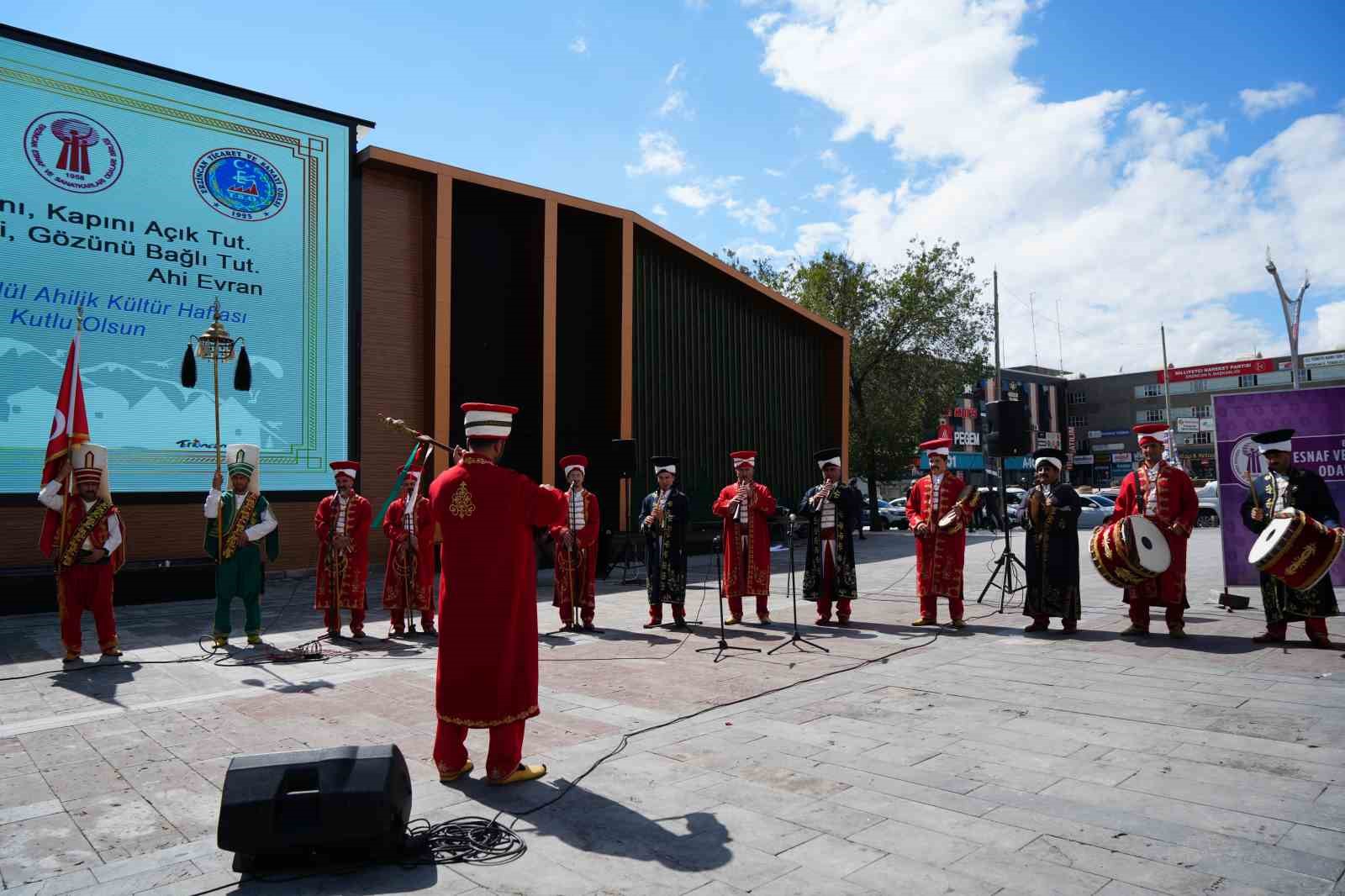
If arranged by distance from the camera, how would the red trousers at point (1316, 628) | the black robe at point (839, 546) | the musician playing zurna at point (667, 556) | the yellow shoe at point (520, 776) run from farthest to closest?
the musician playing zurna at point (667, 556) < the black robe at point (839, 546) < the red trousers at point (1316, 628) < the yellow shoe at point (520, 776)

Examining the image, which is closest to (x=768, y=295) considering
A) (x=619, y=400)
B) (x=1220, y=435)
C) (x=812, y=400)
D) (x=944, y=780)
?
(x=812, y=400)

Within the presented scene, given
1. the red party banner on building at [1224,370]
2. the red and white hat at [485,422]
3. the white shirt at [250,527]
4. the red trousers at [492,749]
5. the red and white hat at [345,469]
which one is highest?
the red party banner on building at [1224,370]

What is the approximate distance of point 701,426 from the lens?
2064 cm

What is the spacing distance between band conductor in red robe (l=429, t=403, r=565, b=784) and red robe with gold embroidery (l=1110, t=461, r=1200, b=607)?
6.40m

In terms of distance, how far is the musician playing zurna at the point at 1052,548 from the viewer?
28.5 ft

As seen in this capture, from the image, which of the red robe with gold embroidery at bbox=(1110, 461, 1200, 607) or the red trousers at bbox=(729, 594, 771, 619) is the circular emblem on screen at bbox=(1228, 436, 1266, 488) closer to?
the red robe with gold embroidery at bbox=(1110, 461, 1200, 607)

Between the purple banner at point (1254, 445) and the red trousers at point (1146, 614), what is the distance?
268 cm

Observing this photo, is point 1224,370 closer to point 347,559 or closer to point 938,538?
point 938,538

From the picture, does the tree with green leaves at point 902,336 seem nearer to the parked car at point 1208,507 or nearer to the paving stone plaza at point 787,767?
the parked car at point 1208,507

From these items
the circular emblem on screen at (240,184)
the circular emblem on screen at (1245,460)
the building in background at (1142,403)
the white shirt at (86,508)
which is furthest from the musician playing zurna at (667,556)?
the building in background at (1142,403)

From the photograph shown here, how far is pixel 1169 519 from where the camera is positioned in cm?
831

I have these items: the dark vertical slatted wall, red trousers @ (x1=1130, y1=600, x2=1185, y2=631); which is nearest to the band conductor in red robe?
red trousers @ (x1=1130, y1=600, x2=1185, y2=631)

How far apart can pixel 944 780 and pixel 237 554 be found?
292 inches

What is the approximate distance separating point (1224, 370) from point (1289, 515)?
6201 cm
